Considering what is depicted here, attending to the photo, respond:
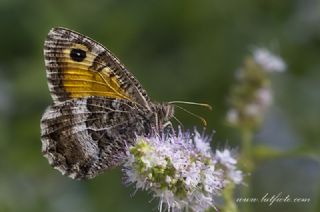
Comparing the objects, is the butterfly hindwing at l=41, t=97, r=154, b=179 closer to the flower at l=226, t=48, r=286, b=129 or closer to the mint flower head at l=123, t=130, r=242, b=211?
the mint flower head at l=123, t=130, r=242, b=211

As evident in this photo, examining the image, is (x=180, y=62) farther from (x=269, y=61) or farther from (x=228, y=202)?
(x=228, y=202)

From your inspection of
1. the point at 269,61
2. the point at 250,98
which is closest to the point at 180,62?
the point at 269,61

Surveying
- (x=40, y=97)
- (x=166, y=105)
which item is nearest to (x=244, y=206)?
(x=166, y=105)

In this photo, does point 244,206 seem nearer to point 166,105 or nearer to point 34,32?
point 166,105

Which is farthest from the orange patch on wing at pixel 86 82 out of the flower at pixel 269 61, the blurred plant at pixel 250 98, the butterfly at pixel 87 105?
the flower at pixel 269 61

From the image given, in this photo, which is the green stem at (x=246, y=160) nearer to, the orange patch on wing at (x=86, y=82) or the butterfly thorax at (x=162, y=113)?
the butterfly thorax at (x=162, y=113)

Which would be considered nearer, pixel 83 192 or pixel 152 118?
pixel 152 118
